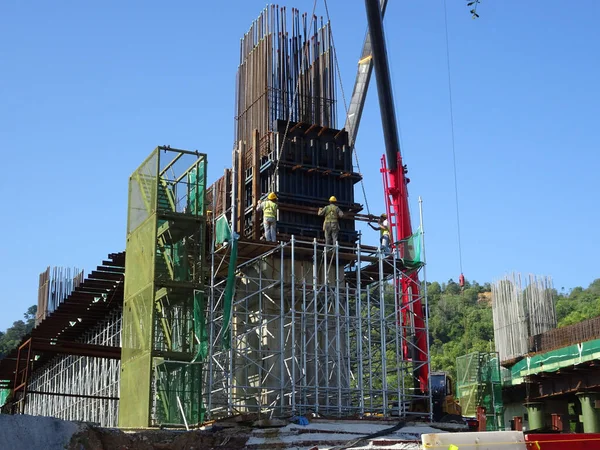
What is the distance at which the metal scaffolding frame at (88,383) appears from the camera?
36188 millimetres

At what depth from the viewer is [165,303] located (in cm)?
2784

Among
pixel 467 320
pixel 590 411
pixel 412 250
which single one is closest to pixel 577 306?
pixel 467 320

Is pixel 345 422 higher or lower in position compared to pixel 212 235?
lower

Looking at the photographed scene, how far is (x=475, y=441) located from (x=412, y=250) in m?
22.7

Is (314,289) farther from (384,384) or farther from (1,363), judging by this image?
(1,363)

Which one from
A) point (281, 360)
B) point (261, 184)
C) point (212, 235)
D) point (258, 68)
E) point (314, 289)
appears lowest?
point (281, 360)

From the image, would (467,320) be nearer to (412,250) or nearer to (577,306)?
(577,306)

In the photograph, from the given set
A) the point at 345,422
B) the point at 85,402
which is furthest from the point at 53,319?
the point at 345,422

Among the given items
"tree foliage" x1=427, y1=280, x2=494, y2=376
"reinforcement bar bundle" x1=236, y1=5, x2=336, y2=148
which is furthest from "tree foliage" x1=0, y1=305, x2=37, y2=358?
"reinforcement bar bundle" x1=236, y1=5, x2=336, y2=148

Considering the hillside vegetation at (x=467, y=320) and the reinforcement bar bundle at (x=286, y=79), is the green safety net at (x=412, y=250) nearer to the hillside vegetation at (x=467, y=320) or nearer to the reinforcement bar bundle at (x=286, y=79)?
the reinforcement bar bundle at (x=286, y=79)

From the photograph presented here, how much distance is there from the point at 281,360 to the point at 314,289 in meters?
2.82

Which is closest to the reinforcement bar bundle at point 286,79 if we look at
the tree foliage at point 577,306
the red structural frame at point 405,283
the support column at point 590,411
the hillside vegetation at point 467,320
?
the red structural frame at point 405,283

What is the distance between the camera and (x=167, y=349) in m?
27.4

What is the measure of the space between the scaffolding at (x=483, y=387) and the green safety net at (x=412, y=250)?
8.25 meters
